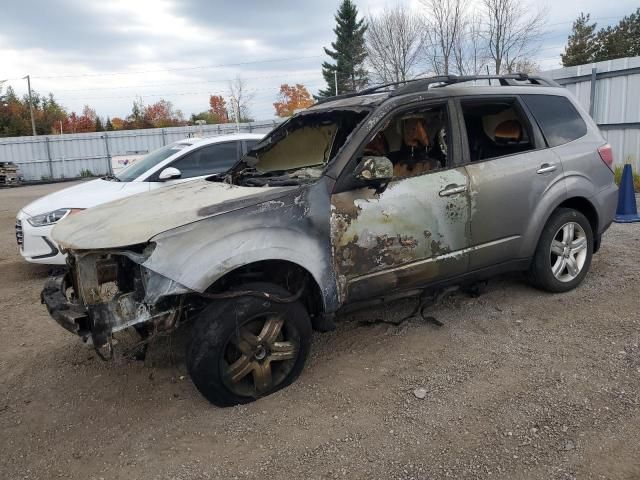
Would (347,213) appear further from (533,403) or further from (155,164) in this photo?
(155,164)

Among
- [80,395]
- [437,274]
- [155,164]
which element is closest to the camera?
[80,395]

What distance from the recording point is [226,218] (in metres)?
A: 3.17

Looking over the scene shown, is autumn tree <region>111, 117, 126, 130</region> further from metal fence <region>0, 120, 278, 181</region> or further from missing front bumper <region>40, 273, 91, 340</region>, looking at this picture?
missing front bumper <region>40, 273, 91, 340</region>

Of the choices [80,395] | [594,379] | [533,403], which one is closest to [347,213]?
[533,403]

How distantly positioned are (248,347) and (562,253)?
3.08 metres

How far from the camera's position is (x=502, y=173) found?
13.6 ft

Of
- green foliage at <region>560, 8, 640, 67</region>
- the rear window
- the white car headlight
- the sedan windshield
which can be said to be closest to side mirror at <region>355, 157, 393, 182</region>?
the rear window

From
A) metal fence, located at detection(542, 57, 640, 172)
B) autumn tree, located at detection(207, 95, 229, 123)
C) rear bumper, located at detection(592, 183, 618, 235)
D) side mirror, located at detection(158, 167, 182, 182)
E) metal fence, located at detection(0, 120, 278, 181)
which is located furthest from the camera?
autumn tree, located at detection(207, 95, 229, 123)

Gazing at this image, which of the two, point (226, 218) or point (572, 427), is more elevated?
point (226, 218)

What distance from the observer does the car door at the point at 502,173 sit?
4.08 m

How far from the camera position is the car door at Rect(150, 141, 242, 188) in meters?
7.10

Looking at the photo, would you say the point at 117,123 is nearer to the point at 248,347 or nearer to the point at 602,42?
the point at 602,42

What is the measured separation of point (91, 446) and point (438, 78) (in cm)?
361

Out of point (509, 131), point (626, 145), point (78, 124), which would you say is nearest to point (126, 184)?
point (509, 131)
